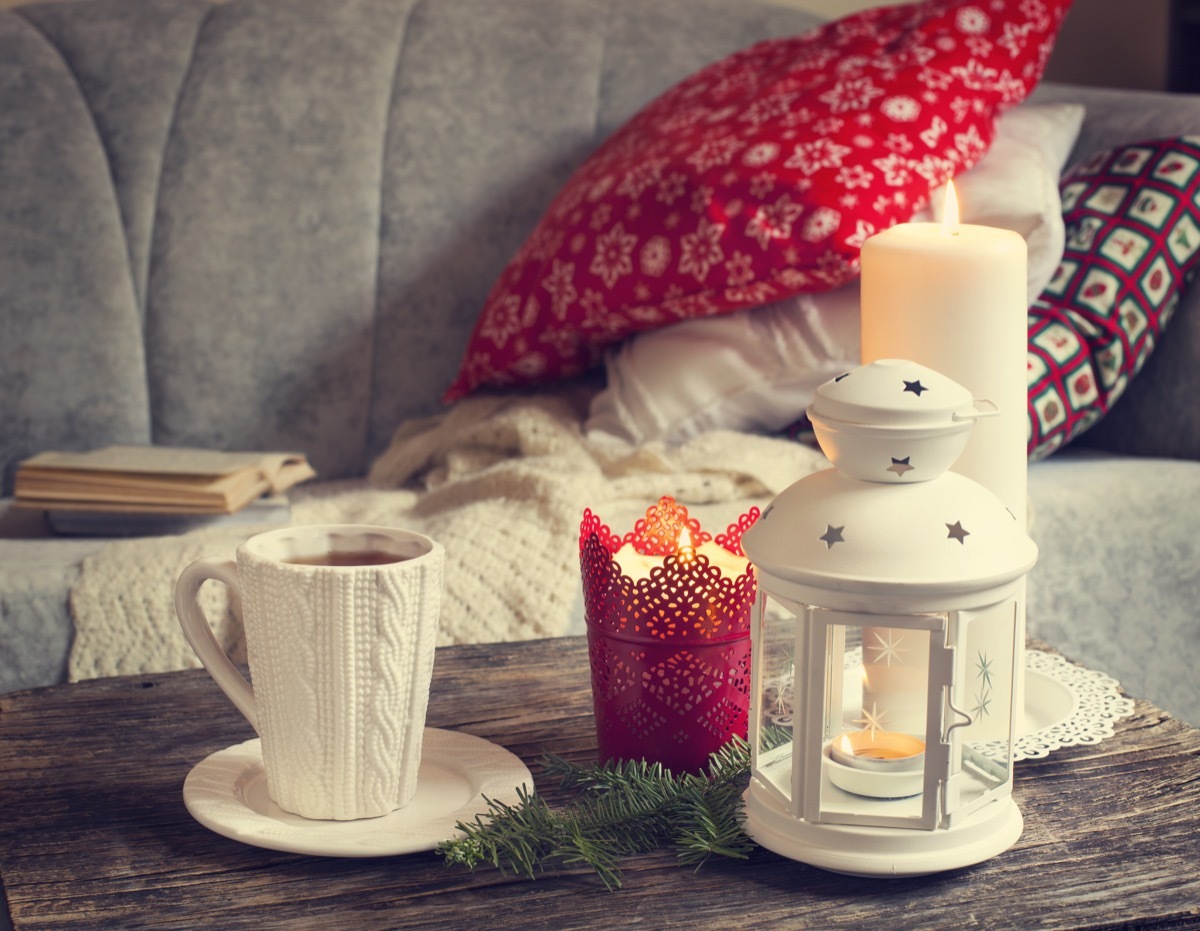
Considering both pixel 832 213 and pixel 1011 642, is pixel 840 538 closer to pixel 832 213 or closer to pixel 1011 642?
pixel 1011 642

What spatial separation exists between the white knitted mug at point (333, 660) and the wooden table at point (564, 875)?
38 millimetres

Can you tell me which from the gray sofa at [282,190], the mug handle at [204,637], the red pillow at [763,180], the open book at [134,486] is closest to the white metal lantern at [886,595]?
the mug handle at [204,637]

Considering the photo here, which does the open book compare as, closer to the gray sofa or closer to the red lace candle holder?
the gray sofa

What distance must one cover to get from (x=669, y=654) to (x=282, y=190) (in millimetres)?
1200

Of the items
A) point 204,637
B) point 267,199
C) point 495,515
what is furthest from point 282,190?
point 204,637

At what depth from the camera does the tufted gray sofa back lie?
1615 mm

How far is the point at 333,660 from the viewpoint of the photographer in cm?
56

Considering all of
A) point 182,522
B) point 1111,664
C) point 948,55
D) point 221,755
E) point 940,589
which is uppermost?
point 948,55

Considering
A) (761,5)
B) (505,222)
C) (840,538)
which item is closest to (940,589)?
(840,538)

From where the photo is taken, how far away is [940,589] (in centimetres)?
51

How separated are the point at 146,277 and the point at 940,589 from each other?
4.48 feet

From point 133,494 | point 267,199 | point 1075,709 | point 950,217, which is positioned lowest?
point 133,494

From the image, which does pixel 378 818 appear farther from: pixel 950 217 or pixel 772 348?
pixel 772 348

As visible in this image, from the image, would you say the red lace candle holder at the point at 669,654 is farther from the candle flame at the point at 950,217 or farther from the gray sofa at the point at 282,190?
the gray sofa at the point at 282,190
